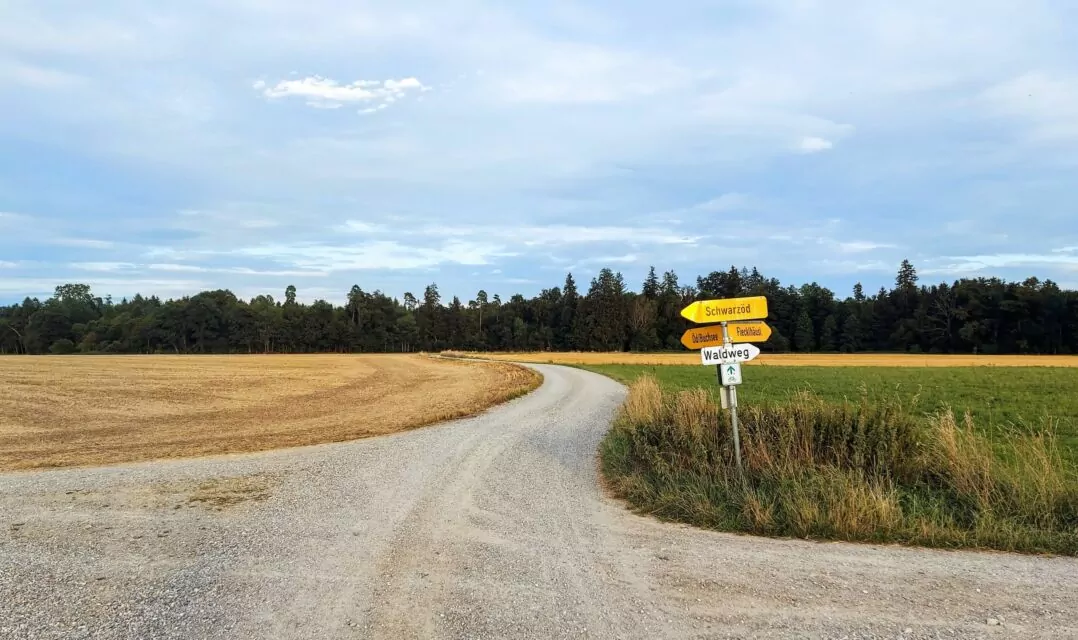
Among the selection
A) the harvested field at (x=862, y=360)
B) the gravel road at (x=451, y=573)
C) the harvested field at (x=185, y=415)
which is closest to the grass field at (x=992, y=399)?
the gravel road at (x=451, y=573)

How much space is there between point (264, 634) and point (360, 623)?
2.13 ft

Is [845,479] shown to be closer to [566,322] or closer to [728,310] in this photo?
[728,310]

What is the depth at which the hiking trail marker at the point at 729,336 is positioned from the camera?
819 cm

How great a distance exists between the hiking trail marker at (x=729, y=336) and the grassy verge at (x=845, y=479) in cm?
65

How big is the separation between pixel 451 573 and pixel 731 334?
196 inches

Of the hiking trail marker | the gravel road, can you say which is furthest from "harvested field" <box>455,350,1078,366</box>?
the gravel road

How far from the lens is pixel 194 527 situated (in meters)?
6.87

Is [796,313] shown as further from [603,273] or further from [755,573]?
[755,573]

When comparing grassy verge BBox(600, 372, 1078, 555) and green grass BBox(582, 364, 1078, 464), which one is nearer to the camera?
grassy verge BBox(600, 372, 1078, 555)

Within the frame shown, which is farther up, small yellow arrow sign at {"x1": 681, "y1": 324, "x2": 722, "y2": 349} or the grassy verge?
small yellow arrow sign at {"x1": 681, "y1": 324, "x2": 722, "y2": 349}

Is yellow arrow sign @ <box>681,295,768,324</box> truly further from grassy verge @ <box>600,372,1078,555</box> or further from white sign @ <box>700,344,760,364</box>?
grassy verge @ <box>600,372,1078,555</box>

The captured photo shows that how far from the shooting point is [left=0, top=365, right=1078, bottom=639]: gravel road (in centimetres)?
439

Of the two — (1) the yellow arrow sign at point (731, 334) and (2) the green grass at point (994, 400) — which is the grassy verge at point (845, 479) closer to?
(1) the yellow arrow sign at point (731, 334)

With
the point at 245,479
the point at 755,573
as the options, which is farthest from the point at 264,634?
the point at 245,479
